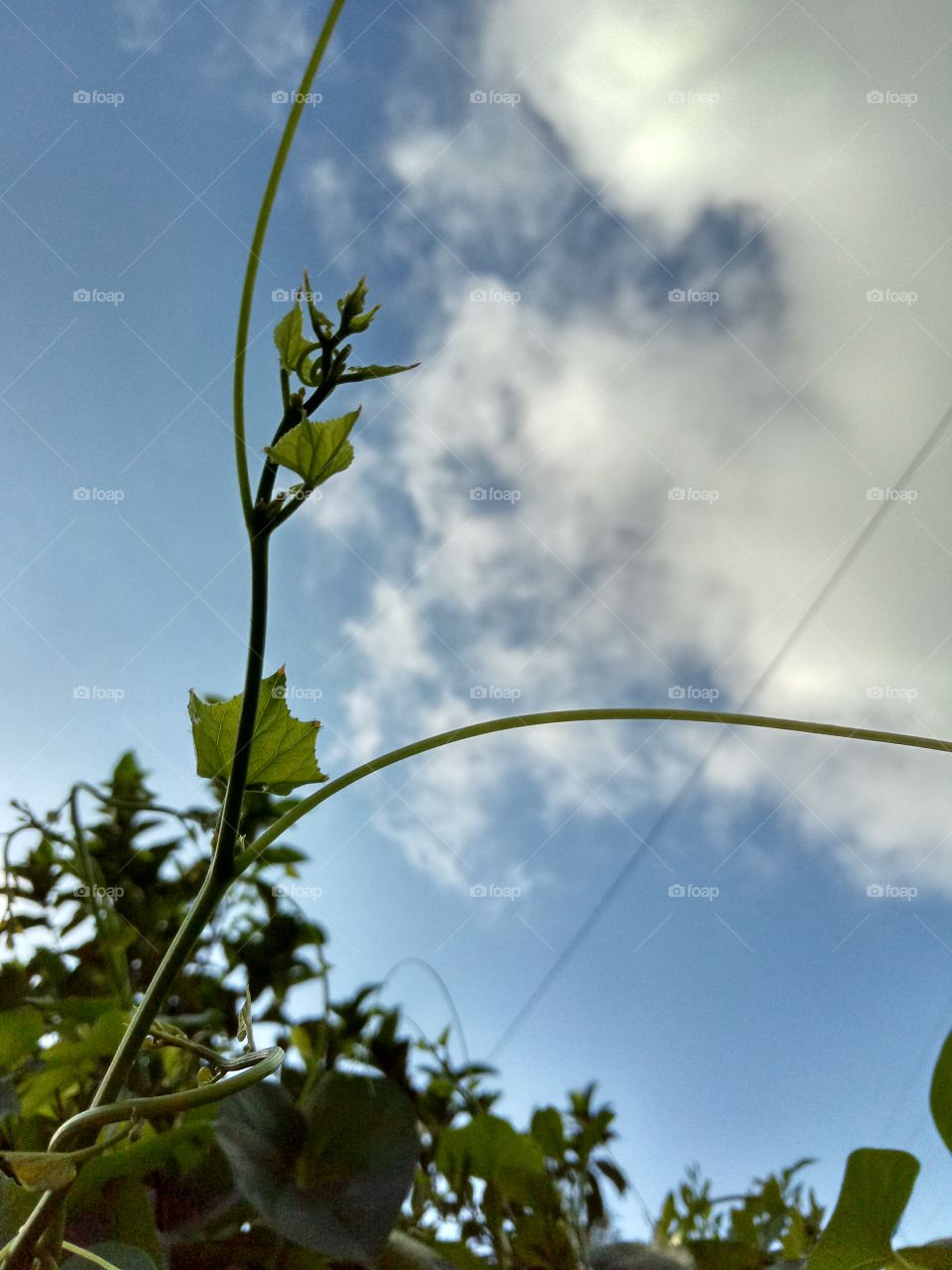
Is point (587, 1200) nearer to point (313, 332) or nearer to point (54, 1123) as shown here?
point (54, 1123)

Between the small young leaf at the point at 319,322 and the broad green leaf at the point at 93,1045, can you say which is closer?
the small young leaf at the point at 319,322

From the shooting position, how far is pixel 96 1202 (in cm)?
25

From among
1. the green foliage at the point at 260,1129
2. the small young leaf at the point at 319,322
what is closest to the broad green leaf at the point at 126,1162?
the green foliage at the point at 260,1129

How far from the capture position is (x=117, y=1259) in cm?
19

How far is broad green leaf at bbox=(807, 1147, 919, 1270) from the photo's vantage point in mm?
215

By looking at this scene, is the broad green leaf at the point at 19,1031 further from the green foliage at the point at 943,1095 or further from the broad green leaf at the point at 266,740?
the green foliage at the point at 943,1095

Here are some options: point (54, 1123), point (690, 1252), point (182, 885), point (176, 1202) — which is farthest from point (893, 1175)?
point (182, 885)

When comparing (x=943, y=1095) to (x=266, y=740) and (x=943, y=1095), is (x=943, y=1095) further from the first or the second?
(x=266, y=740)

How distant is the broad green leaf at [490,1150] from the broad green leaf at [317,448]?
28cm

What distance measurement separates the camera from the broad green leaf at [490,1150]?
0.35 meters

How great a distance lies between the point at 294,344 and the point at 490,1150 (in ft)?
1.06

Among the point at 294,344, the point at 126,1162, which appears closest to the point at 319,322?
the point at 294,344

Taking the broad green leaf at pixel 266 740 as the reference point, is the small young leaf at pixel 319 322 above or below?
above

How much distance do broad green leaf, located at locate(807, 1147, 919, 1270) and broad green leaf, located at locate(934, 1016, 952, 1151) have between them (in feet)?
0.04
